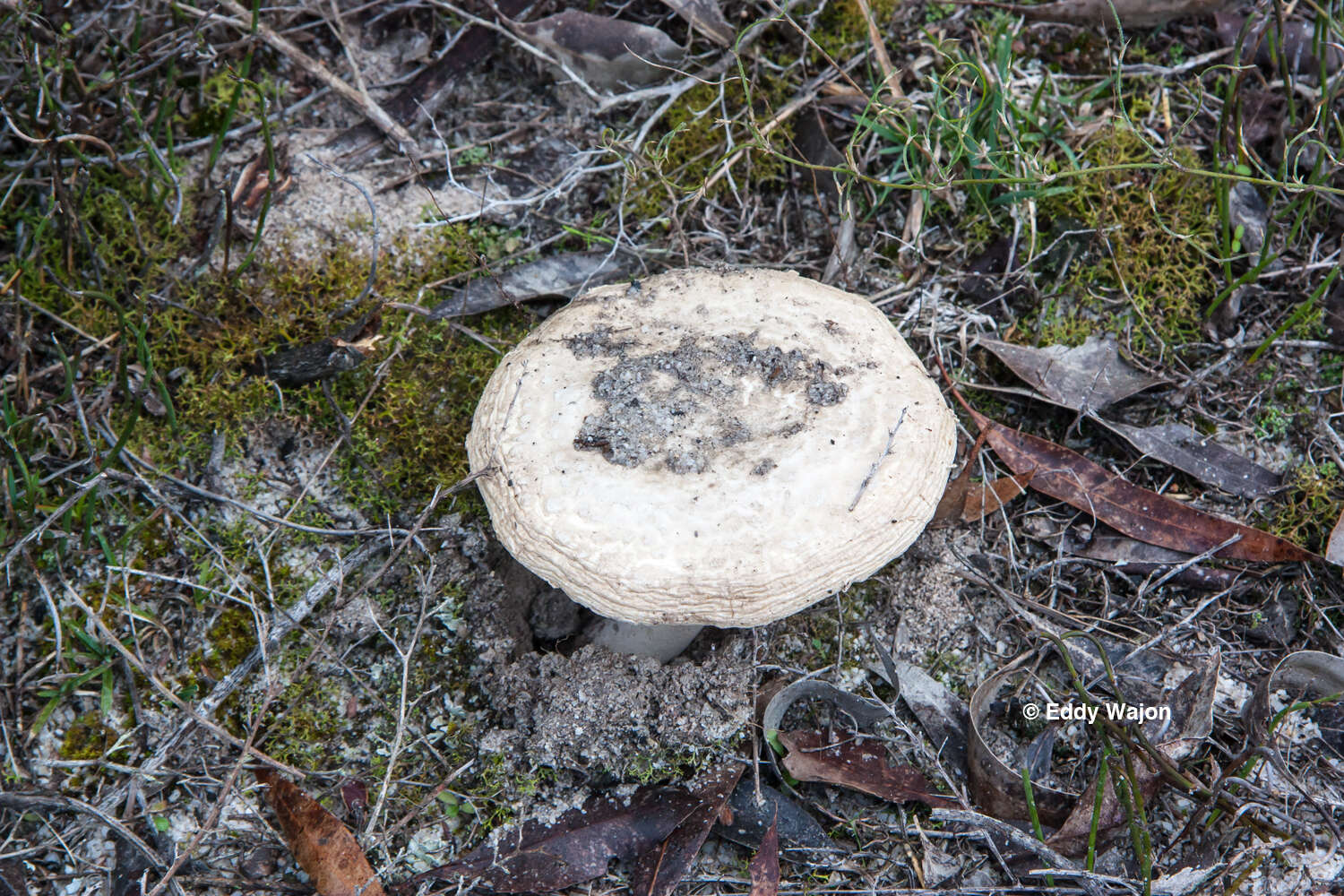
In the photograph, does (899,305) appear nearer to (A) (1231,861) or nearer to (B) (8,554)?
(A) (1231,861)

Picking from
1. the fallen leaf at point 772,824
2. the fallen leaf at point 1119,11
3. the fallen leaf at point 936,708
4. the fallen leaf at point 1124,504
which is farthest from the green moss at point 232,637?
the fallen leaf at point 1119,11

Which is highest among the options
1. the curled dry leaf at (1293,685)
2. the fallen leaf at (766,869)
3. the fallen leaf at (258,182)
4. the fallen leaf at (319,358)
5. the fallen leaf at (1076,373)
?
the fallen leaf at (258,182)

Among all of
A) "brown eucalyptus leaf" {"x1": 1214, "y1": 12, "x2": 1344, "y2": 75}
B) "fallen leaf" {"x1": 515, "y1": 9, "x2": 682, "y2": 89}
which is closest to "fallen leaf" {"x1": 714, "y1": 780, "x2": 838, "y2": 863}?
"fallen leaf" {"x1": 515, "y1": 9, "x2": 682, "y2": 89}

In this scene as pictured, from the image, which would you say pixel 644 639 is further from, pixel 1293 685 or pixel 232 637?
pixel 1293 685

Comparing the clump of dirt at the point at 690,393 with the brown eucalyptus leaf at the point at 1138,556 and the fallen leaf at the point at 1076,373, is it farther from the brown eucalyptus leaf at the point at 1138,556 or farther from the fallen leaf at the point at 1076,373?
the brown eucalyptus leaf at the point at 1138,556

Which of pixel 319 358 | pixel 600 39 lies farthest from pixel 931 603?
pixel 600 39

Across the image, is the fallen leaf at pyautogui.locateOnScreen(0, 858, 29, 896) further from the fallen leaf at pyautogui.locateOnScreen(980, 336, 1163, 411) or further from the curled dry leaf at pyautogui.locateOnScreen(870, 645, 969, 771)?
the fallen leaf at pyautogui.locateOnScreen(980, 336, 1163, 411)
